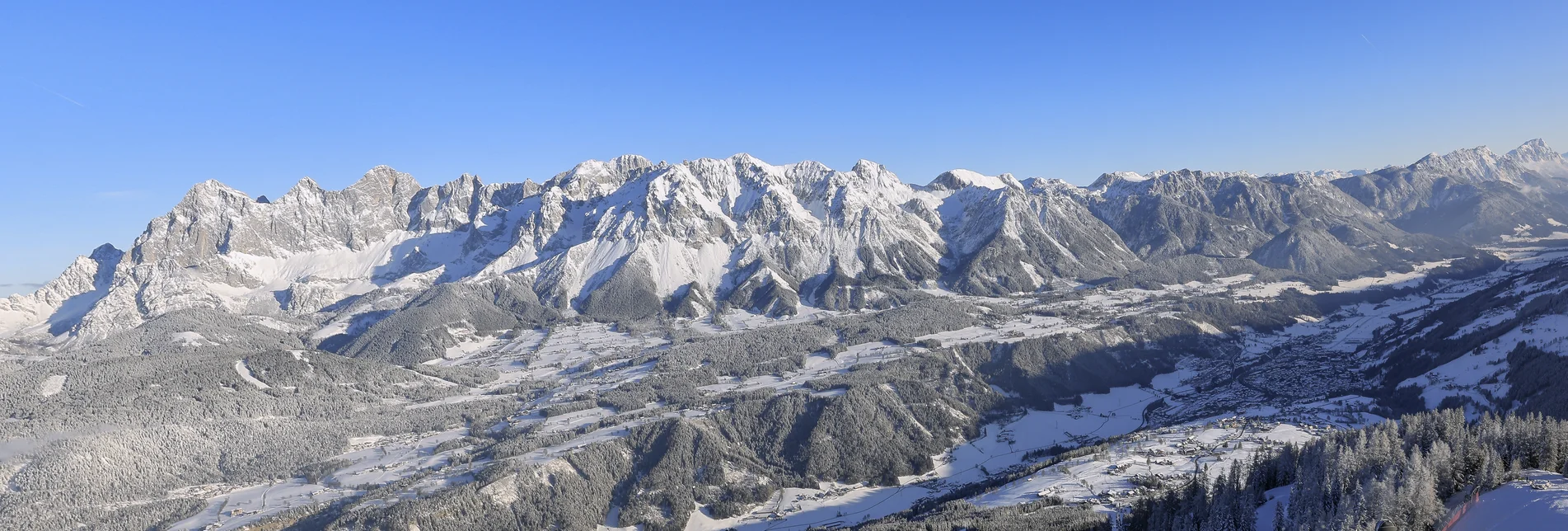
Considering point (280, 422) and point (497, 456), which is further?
point (280, 422)

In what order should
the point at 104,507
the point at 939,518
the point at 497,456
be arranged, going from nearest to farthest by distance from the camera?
1. the point at 939,518
2. the point at 104,507
3. the point at 497,456

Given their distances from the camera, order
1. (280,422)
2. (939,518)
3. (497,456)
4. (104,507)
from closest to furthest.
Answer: (939,518) → (104,507) → (497,456) → (280,422)

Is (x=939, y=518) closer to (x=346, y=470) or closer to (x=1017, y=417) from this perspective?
(x=1017, y=417)

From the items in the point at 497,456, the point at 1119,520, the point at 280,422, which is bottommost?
the point at 1119,520

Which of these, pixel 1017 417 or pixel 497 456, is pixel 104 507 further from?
pixel 1017 417

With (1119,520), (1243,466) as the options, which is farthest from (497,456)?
(1243,466)

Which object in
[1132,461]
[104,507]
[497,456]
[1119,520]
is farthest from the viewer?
[497,456]

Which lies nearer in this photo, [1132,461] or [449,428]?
[1132,461]

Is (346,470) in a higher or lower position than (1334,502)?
higher

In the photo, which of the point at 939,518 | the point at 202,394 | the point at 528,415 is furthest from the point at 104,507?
the point at 939,518
